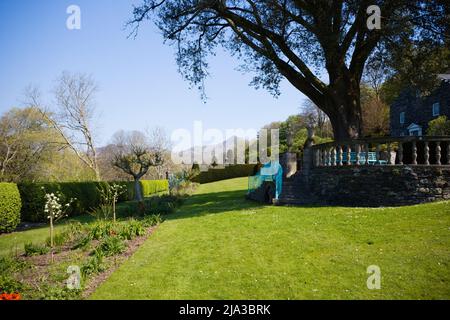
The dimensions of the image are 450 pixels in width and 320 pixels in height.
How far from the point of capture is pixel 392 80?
51.7 ft

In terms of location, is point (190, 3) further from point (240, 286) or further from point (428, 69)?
point (240, 286)

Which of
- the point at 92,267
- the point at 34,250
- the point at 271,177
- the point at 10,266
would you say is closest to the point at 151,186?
the point at 271,177

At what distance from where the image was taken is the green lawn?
493 cm

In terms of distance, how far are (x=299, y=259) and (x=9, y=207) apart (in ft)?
39.4

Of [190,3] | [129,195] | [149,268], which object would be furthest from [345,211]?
[129,195]

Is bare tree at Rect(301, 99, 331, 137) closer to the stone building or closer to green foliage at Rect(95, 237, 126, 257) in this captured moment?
the stone building

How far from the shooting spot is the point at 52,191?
1505 cm

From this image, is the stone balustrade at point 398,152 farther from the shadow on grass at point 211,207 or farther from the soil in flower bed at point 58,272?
the soil in flower bed at point 58,272

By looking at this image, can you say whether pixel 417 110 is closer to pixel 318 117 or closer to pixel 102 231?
pixel 318 117

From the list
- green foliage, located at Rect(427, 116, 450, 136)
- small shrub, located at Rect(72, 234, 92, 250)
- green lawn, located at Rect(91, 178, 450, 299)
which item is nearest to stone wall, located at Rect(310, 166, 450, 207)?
green lawn, located at Rect(91, 178, 450, 299)

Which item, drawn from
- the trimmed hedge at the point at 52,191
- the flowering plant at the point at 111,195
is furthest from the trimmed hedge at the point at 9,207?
the flowering plant at the point at 111,195

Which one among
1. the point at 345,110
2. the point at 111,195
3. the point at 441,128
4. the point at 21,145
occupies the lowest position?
the point at 111,195

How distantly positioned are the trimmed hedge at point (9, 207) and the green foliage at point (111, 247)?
6997mm
